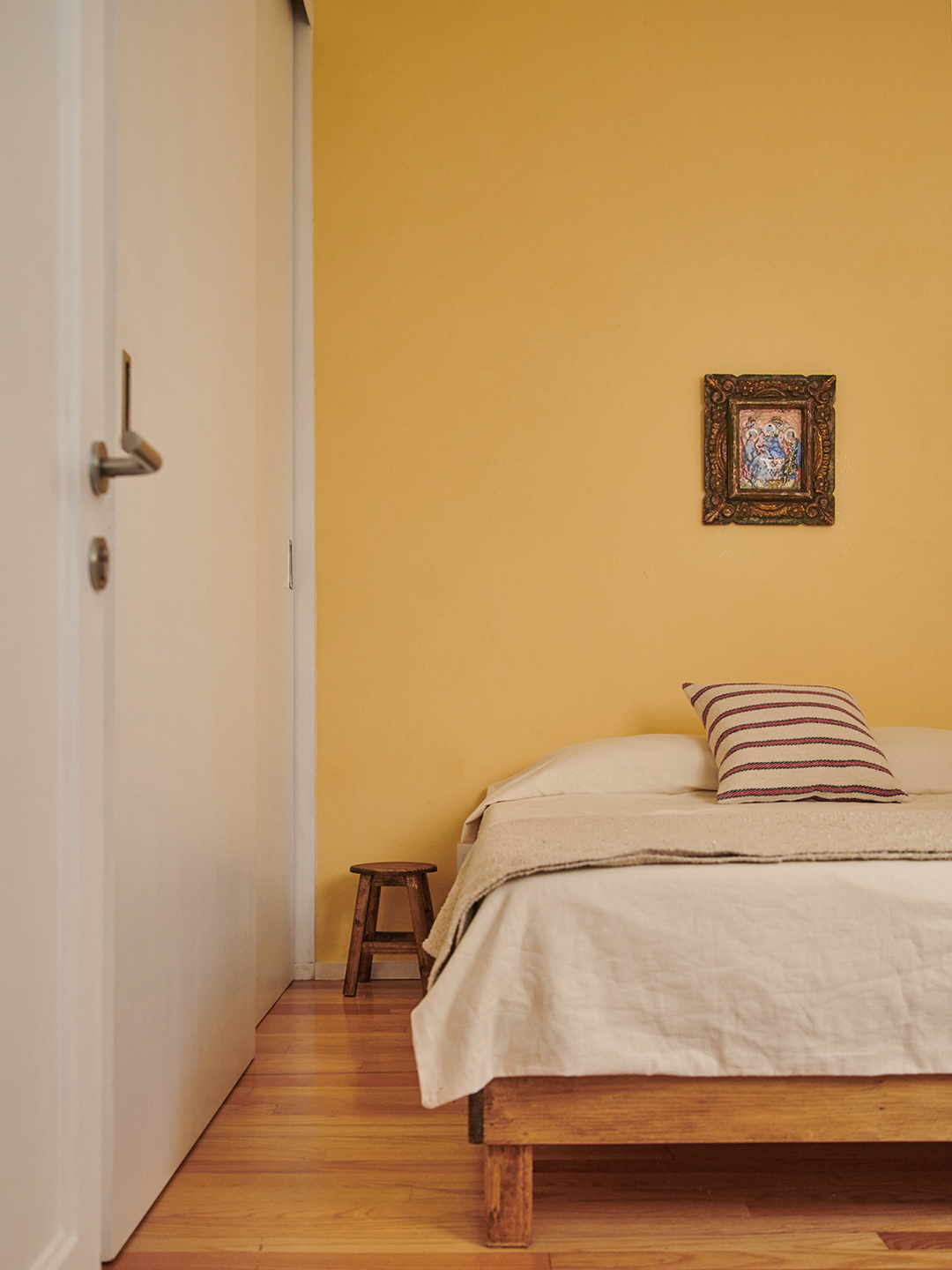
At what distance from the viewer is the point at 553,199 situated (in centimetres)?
296

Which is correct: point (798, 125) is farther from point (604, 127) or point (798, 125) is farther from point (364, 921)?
point (364, 921)

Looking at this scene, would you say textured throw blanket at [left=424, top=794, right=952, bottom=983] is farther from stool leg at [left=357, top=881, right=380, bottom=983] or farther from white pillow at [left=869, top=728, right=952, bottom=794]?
stool leg at [left=357, top=881, right=380, bottom=983]

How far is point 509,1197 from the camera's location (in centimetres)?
138

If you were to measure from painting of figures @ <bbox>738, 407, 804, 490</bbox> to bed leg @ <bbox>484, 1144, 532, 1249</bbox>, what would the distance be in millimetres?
2030

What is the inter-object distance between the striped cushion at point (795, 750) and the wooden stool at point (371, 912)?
2.78ft

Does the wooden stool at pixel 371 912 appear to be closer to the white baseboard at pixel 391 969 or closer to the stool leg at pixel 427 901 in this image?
the stool leg at pixel 427 901

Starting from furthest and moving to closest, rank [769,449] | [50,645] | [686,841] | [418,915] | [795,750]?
[769,449] → [418,915] → [795,750] → [686,841] → [50,645]

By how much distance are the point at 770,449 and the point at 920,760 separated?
3.28 feet

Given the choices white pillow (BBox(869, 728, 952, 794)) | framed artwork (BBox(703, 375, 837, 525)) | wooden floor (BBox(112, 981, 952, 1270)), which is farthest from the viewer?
framed artwork (BBox(703, 375, 837, 525))

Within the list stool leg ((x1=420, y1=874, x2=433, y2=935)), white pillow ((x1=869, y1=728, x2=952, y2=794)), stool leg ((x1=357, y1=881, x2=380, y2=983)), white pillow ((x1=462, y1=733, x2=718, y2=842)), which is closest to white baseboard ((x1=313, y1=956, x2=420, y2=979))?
stool leg ((x1=357, y1=881, x2=380, y2=983))

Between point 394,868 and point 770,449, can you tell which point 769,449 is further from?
point 394,868

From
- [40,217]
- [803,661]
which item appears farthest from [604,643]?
[40,217]

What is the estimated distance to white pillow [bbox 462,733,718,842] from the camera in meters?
2.44

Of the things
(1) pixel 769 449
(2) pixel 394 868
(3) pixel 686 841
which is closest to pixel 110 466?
(3) pixel 686 841
